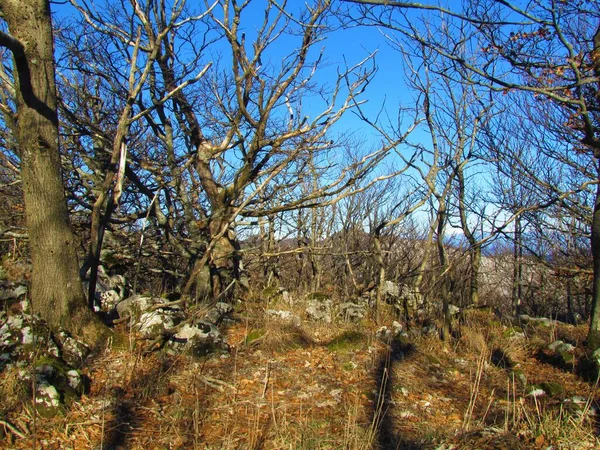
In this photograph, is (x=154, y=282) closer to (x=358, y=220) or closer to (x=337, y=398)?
(x=337, y=398)

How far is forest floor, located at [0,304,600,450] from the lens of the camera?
3.23 m

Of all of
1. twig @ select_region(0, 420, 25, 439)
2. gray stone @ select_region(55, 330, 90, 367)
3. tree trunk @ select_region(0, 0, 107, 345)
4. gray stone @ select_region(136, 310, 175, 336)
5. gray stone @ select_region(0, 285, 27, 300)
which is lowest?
twig @ select_region(0, 420, 25, 439)

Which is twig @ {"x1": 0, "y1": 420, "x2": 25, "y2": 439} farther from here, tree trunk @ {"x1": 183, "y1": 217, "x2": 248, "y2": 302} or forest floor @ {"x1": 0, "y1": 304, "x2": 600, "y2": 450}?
tree trunk @ {"x1": 183, "y1": 217, "x2": 248, "y2": 302}

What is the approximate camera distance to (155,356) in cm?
443

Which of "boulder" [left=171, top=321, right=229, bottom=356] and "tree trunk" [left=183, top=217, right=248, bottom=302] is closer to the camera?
"boulder" [left=171, top=321, right=229, bottom=356]

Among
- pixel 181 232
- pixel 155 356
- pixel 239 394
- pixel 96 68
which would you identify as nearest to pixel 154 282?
pixel 181 232

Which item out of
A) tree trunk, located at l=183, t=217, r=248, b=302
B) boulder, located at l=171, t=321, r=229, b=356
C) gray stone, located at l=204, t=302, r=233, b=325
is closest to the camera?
boulder, located at l=171, t=321, r=229, b=356

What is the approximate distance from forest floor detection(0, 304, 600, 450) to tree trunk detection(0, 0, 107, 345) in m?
0.67

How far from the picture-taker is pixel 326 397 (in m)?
4.07

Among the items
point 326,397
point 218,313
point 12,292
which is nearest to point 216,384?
point 326,397

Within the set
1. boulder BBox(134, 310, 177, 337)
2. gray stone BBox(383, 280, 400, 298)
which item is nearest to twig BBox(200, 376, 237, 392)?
boulder BBox(134, 310, 177, 337)

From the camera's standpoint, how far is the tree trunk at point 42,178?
4.18 m

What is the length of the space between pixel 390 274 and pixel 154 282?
15.2ft

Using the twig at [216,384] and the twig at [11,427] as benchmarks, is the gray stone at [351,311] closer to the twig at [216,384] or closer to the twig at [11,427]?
the twig at [216,384]
